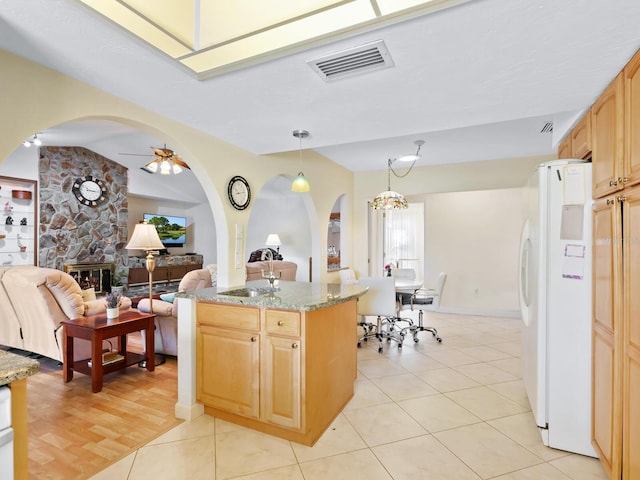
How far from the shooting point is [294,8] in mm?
1525

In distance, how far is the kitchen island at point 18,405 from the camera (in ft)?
3.45

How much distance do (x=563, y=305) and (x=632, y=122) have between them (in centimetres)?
106

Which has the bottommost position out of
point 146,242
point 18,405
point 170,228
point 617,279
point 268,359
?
point 268,359

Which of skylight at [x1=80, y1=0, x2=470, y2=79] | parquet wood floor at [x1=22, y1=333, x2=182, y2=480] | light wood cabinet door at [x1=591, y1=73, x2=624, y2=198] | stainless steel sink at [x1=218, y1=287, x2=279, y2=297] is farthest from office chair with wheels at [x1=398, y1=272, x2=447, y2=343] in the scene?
skylight at [x1=80, y1=0, x2=470, y2=79]

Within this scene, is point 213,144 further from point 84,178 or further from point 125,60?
point 84,178

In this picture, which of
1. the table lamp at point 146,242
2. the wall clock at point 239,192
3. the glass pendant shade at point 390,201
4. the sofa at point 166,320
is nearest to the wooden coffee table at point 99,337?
the sofa at point 166,320

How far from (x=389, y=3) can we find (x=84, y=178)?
759cm

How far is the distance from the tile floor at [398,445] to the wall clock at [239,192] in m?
1.81

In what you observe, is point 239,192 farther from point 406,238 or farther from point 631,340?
point 406,238

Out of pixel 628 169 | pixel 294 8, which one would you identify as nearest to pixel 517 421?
pixel 628 169

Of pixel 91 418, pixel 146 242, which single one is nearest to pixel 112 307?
pixel 146 242

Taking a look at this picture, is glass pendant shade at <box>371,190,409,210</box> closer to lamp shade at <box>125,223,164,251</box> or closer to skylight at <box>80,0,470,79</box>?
lamp shade at <box>125,223,164,251</box>

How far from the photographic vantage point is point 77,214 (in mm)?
6773

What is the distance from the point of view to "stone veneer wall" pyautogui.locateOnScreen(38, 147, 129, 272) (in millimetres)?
6234
